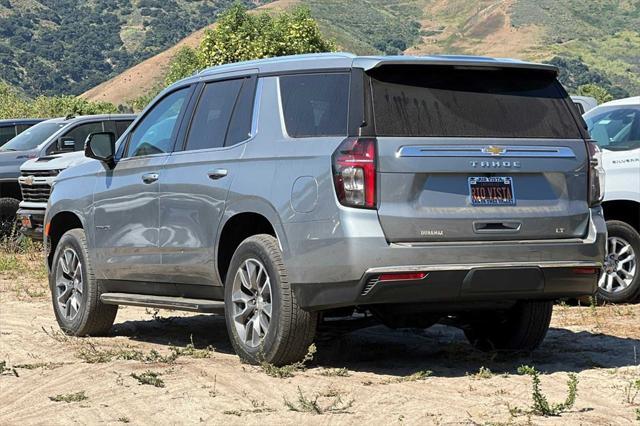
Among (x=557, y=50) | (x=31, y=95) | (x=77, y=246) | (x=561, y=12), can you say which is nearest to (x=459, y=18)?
(x=561, y=12)

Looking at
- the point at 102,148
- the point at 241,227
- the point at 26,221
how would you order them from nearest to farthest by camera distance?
1. the point at 241,227
2. the point at 102,148
3. the point at 26,221

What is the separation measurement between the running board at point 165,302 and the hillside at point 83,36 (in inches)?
5250

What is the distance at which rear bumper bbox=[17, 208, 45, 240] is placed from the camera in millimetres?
17312

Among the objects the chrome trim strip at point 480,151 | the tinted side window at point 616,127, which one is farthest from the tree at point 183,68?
the chrome trim strip at point 480,151

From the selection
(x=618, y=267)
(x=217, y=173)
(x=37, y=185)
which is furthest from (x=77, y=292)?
(x=37, y=185)

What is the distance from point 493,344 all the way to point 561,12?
15953 centimetres

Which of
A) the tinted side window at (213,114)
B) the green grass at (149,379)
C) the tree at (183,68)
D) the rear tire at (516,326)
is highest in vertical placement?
the tinted side window at (213,114)

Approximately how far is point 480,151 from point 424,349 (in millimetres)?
2174

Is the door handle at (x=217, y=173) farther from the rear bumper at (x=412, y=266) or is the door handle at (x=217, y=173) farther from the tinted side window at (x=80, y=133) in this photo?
the tinted side window at (x=80, y=133)

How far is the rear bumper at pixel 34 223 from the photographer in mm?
17312

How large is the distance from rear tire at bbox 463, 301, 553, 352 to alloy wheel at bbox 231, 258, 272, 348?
5.41 feet

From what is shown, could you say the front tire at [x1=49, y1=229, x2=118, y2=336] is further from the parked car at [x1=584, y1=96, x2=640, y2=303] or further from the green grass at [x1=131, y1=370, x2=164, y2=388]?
the parked car at [x1=584, y1=96, x2=640, y2=303]

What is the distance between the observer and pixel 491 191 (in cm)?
780

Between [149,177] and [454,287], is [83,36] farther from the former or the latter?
[454,287]
